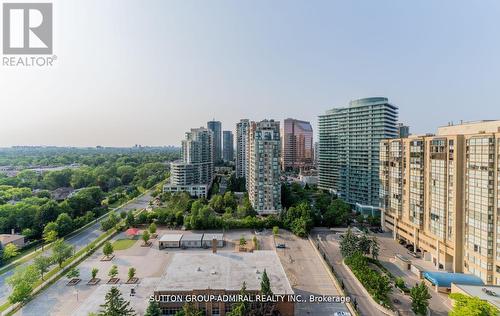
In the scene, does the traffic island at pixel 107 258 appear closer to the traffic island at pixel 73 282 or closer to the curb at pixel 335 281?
the traffic island at pixel 73 282

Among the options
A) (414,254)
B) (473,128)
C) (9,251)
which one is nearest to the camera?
(473,128)

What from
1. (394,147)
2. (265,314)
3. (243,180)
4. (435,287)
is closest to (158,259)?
(265,314)

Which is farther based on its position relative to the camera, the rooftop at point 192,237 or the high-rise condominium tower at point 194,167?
the high-rise condominium tower at point 194,167

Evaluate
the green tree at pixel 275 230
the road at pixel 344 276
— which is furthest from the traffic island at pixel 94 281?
the road at pixel 344 276

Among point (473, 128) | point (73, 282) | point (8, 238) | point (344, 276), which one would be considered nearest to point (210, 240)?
point (73, 282)

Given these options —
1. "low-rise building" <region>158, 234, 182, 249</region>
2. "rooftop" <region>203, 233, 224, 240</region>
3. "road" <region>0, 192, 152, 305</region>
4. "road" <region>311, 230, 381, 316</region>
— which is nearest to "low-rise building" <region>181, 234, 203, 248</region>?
"low-rise building" <region>158, 234, 182, 249</region>

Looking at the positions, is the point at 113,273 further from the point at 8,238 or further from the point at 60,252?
the point at 8,238
